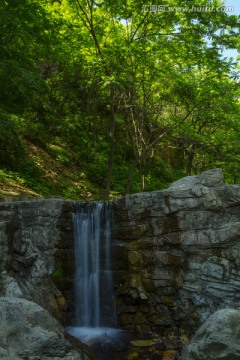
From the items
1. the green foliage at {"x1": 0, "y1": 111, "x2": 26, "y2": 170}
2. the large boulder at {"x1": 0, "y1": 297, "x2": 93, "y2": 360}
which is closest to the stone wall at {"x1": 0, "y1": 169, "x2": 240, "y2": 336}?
the large boulder at {"x1": 0, "y1": 297, "x2": 93, "y2": 360}

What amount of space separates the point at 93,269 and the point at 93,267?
59 mm

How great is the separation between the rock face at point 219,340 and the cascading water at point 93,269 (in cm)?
364

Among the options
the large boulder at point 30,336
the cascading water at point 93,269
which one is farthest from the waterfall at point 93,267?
the large boulder at point 30,336

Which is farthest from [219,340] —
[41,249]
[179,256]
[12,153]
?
[12,153]

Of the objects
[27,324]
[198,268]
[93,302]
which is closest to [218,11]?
[198,268]

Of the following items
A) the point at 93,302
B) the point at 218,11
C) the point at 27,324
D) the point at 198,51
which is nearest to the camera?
the point at 27,324

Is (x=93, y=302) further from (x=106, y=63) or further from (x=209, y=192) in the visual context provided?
(x=106, y=63)

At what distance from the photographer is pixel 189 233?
1003 cm

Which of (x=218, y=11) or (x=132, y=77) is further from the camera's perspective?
(x=132, y=77)

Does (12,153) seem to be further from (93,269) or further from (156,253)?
(156,253)

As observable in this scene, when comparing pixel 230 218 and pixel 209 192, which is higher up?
pixel 209 192

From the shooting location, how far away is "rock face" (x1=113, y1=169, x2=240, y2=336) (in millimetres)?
9656

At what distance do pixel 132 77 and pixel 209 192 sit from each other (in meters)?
7.50

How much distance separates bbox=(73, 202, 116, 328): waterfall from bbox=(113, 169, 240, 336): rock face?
1.09 ft
